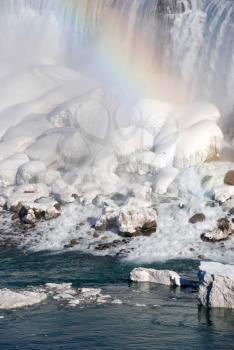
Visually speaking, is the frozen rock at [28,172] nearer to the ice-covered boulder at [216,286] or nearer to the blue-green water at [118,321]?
the blue-green water at [118,321]

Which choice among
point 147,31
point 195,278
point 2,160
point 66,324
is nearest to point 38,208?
point 2,160

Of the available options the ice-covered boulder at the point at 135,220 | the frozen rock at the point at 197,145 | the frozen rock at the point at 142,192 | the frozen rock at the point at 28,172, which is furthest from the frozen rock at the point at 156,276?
the frozen rock at the point at 28,172

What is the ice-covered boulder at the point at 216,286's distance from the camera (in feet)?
61.5

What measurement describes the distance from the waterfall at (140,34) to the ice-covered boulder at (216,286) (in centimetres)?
2093

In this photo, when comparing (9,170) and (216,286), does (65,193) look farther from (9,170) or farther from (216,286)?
(216,286)

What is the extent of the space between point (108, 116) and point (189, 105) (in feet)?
16.1

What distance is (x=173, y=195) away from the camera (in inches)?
1289

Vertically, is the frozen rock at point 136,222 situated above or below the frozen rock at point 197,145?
below

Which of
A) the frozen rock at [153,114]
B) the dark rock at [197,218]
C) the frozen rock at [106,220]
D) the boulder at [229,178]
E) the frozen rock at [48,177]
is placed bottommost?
the frozen rock at [106,220]

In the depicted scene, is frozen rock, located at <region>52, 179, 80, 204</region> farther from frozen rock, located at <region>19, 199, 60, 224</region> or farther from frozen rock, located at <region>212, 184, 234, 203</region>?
frozen rock, located at <region>212, 184, 234, 203</region>

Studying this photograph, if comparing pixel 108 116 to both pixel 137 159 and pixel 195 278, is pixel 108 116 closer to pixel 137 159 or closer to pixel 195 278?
pixel 137 159

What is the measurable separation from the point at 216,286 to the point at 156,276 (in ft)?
14.0

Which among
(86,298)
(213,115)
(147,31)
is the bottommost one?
(86,298)

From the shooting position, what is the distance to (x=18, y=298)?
19.9 metres
